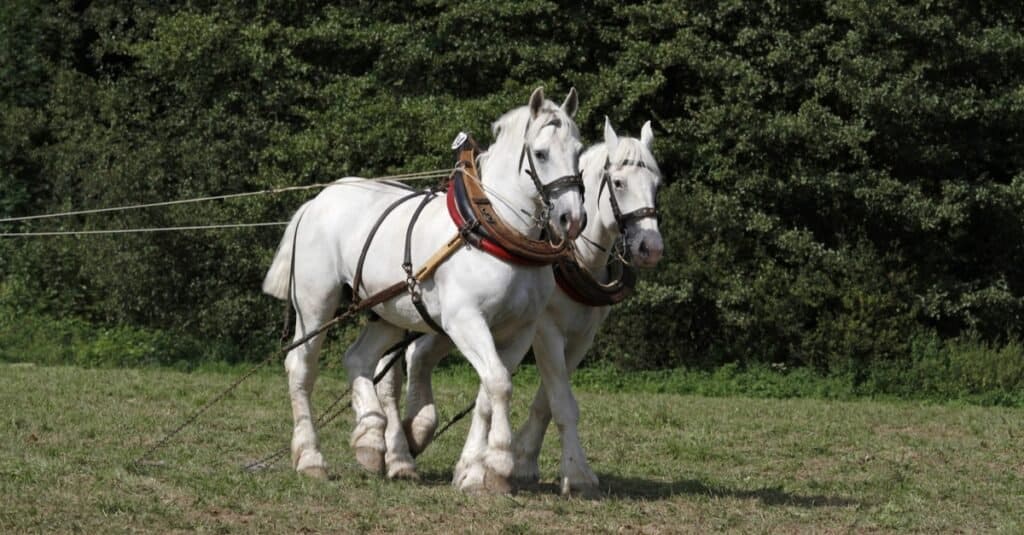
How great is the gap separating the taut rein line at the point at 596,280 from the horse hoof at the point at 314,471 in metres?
1.78

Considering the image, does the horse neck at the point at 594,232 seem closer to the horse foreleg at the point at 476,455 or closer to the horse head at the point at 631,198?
the horse head at the point at 631,198

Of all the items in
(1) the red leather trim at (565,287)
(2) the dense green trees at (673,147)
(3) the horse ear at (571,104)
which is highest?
(3) the horse ear at (571,104)

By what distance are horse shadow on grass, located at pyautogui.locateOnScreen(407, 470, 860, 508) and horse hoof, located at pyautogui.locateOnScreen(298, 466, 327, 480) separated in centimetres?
58

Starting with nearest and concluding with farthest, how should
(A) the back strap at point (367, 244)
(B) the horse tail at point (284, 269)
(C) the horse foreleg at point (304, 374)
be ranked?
(A) the back strap at point (367, 244)
(C) the horse foreleg at point (304, 374)
(B) the horse tail at point (284, 269)

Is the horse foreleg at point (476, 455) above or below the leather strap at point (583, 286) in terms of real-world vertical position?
below

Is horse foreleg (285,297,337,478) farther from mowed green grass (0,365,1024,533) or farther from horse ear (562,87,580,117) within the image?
horse ear (562,87,580,117)

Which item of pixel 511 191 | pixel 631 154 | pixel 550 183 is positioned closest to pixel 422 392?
pixel 511 191

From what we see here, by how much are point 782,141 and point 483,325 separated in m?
14.1

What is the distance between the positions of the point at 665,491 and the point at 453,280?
1.99 m

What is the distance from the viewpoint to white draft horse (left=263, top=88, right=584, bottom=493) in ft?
25.8

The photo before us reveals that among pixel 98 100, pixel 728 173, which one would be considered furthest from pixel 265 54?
pixel 728 173

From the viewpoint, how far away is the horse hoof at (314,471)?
877cm

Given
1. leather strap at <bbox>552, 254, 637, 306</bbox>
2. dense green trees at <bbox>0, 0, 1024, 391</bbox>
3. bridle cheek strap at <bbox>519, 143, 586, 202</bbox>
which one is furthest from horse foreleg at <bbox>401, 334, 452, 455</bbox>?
dense green trees at <bbox>0, 0, 1024, 391</bbox>

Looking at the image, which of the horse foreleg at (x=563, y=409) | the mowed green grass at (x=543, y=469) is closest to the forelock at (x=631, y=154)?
the horse foreleg at (x=563, y=409)
